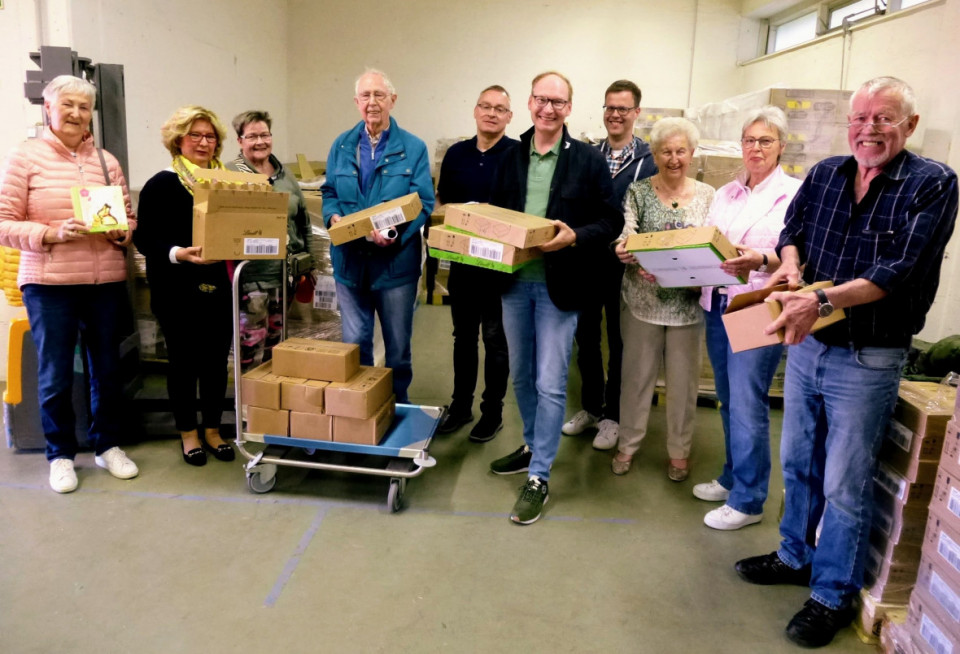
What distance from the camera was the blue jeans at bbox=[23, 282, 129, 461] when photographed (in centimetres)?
254

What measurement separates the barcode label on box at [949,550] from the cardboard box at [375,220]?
2000 millimetres

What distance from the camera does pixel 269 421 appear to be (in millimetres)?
2615

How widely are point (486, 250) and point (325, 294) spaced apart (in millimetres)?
1651

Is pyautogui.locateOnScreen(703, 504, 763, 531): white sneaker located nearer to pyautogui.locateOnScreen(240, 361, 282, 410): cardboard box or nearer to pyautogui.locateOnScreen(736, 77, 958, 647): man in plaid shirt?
pyautogui.locateOnScreen(736, 77, 958, 647): man in plaid shirt

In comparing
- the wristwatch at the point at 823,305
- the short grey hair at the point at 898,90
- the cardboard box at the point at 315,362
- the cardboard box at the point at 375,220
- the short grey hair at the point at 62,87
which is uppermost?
the short grey hair at the point at 62,87

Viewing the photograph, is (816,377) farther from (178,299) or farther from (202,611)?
(178,299)

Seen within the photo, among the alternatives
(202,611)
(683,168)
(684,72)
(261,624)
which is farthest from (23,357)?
(684,72)

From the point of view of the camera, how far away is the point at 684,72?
24.0 feet

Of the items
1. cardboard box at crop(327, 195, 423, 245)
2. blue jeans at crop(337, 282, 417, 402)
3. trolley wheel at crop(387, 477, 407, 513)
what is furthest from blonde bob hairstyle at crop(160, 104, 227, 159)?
trolley wheel at crop(387, 477, 407, 513)

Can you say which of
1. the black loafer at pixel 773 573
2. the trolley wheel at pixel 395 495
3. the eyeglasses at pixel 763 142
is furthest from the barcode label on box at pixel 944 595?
the trolley wheel at pixel 395 495

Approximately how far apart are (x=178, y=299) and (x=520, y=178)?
5.11 ft

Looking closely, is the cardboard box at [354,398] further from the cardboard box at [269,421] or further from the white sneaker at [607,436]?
the white sneaker at [607,436]

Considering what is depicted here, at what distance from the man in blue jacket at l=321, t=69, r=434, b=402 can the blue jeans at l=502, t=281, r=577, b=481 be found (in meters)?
0.57

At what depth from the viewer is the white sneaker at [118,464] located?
275cm
